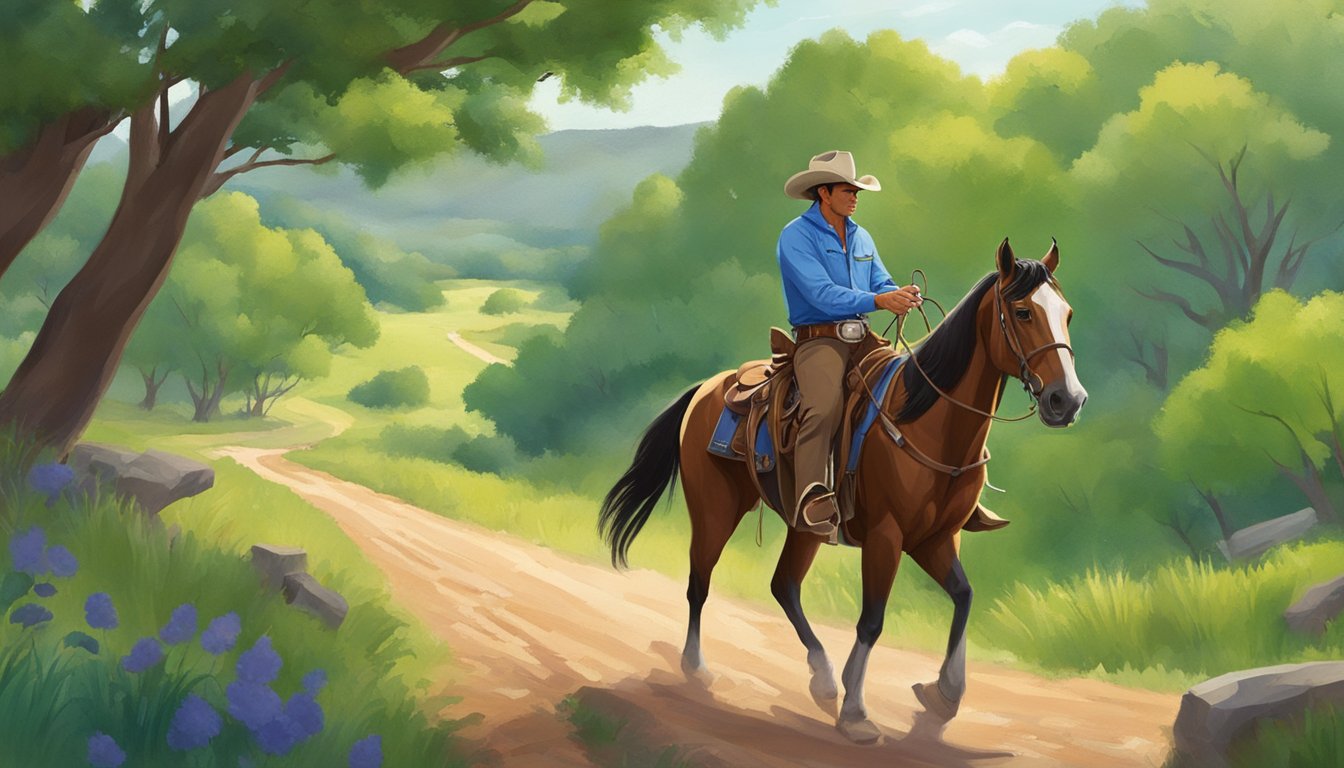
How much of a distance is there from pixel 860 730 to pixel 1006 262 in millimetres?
2443

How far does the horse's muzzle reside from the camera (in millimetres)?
5129

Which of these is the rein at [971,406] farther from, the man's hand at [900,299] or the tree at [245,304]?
the tree at [245,304]

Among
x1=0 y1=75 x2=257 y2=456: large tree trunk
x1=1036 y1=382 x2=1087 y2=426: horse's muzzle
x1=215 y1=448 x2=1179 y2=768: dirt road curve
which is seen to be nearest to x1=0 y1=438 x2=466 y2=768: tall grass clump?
x1=215 y1=448 x2=1179 y2=768: dirt road curve

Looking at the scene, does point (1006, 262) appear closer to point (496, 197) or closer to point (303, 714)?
point (303, 714)

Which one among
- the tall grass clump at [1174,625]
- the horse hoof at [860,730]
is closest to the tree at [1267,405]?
the tall grass clump at [1174,625]

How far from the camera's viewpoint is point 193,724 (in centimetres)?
333

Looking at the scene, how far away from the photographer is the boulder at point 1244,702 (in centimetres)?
507

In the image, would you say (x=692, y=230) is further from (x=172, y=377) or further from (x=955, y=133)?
(x=172, y=377)

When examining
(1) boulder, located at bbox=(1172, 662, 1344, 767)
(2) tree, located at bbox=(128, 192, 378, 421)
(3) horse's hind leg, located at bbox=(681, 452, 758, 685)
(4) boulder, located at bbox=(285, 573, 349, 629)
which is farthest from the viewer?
(2) tree, located at bbox=(128, 192, 378, 421)

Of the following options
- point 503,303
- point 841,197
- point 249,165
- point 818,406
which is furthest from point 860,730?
point 503,303

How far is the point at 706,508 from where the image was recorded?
279 inches

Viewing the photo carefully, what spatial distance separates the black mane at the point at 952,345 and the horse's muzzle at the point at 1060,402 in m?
0.47

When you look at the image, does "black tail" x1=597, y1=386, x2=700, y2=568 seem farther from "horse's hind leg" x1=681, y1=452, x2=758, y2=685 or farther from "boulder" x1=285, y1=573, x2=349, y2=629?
"boulder" x1=285, y1=573, x2=349, y2=629

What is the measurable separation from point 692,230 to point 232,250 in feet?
58.5
